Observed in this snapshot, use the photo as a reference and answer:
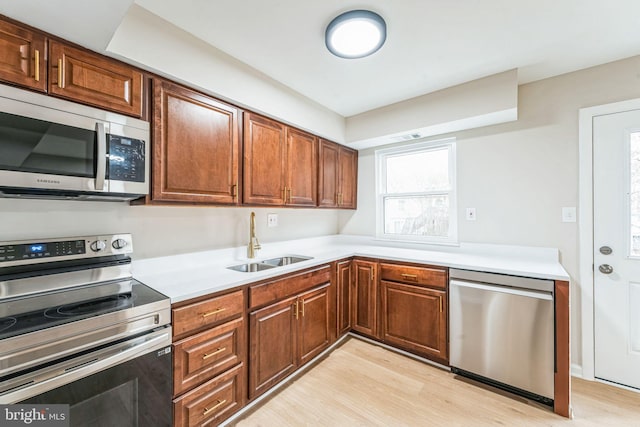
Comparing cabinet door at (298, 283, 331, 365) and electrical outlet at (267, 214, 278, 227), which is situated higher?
electrical outlet at (267, 214, 278, 227)

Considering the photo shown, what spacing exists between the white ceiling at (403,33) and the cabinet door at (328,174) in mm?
729

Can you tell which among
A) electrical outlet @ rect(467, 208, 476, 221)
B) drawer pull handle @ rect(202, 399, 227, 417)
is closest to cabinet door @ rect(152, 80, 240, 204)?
drawer pull handle @ rect(202, 399, 227, 417)

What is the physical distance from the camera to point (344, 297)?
2.66 metres

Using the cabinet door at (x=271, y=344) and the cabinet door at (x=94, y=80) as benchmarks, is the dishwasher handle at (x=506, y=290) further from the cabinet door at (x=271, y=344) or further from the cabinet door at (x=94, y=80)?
the cabinet door at (x=94, y=80)

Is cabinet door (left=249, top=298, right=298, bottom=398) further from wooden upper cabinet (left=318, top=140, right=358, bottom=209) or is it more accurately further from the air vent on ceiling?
Answer: the air vent on ceiling

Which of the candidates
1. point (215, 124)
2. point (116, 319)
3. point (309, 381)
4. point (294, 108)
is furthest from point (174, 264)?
point (294, 108)

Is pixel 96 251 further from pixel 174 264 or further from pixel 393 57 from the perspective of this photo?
pixel 393 57

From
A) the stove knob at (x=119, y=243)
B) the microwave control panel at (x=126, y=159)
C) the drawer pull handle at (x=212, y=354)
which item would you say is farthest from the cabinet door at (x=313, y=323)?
the microwave control panel at (x=126, y=159)

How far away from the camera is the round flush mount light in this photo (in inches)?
60.3

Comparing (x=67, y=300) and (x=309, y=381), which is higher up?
(x=67, y=300)

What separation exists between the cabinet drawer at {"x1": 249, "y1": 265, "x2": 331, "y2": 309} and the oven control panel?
0.81 meters

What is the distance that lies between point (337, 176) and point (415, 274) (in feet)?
4.45

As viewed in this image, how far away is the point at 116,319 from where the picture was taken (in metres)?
1.16

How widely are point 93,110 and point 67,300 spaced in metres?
0.93
